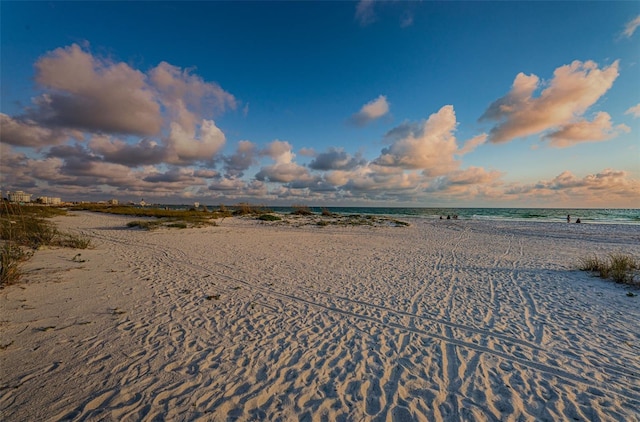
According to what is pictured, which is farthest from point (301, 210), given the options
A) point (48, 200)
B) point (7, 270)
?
point (48, 200)

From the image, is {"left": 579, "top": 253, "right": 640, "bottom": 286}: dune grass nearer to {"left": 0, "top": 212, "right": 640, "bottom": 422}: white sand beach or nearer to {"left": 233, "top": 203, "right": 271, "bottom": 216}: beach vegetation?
{"left": 0, "top": 212, "right": 640, "bottom": 422}: white sand beach

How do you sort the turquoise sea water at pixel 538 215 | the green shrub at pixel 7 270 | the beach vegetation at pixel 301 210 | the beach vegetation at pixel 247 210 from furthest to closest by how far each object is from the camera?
the turquoise sea water at pixel 538 215
the beach vegetation at pixel 301 210
the beach vegetation at pixel 247 210
the green shrub at pixel 7 270

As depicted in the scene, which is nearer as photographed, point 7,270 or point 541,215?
point 7,270

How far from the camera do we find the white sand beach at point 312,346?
340 centimetres

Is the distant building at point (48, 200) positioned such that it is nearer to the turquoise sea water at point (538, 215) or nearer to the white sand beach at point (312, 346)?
the turquoise sea water at point (538, 215)

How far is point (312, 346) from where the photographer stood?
15.6ft

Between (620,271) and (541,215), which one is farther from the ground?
(620,271)

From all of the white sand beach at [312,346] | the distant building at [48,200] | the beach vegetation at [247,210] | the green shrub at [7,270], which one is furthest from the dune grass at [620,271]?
the distant building at [48,200]

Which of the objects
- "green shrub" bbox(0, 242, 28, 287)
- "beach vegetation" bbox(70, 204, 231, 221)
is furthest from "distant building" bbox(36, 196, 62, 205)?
"green shrub" bbox(0, 242, 28, 287)

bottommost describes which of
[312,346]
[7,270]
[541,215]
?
[541,215]

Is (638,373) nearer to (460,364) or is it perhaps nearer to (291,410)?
(460,364)

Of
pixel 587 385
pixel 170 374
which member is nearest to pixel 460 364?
pixel 587 385

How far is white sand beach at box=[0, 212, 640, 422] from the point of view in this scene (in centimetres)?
340

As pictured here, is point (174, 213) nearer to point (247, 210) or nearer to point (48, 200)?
point (247, 210)
